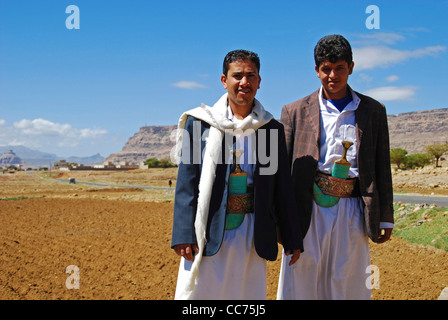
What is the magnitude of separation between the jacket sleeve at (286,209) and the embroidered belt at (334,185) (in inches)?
14.2

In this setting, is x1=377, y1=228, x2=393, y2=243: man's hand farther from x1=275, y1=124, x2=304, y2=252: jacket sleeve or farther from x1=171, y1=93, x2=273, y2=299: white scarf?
x1=171, y1=93, x2=273, y2=299: white scarf

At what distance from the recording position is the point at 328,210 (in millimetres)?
3209

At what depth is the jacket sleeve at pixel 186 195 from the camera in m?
2.76

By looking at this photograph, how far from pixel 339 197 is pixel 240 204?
33.7 inches

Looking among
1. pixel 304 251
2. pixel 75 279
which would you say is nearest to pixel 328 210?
pixel 304 251

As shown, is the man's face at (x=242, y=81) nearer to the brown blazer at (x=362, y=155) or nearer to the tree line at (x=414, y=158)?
the brown blazer at (x=362, y=155)

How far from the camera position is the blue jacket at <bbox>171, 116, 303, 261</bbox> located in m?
2.77

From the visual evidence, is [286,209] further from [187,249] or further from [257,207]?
[187,249]

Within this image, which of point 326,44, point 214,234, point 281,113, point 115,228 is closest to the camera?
point 214,234

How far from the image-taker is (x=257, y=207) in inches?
110

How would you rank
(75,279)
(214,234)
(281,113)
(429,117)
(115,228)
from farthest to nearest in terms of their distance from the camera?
(429,117), (115,228), (75,279), (281,113), (214,234)

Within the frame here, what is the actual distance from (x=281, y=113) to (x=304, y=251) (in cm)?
114

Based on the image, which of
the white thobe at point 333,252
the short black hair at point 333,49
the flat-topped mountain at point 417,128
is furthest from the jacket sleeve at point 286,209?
the flat-topped mountain at point 417,128

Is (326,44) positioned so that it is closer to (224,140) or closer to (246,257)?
(224,140)
